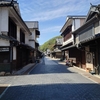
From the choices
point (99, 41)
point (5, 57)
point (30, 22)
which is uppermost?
point (30, 22)

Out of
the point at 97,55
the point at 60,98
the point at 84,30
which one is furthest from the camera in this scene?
the point at 84,30

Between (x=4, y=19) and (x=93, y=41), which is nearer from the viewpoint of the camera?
(x=93, y=41)

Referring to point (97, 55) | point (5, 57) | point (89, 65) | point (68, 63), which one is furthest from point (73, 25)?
point (5, 57)

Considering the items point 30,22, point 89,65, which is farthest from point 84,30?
point 30,22

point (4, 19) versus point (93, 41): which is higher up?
point (4, 19)

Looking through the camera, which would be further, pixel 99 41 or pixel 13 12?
pixel 13 12

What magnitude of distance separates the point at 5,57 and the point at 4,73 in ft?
5.81

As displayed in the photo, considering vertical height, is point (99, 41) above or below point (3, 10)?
below

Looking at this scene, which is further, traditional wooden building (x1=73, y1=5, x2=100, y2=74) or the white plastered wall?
the white plastered wall

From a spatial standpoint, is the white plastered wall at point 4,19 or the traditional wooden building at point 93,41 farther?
the white plastered wall at point 4,19

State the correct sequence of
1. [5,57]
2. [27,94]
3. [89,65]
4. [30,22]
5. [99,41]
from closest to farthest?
[27,94] < [99,41] < [5,57] < [89,65] < [30,22]

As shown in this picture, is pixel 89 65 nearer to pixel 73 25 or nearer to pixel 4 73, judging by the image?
pixel 4 73

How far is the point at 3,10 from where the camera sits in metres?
14.3

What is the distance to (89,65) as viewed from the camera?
53.6 feet
